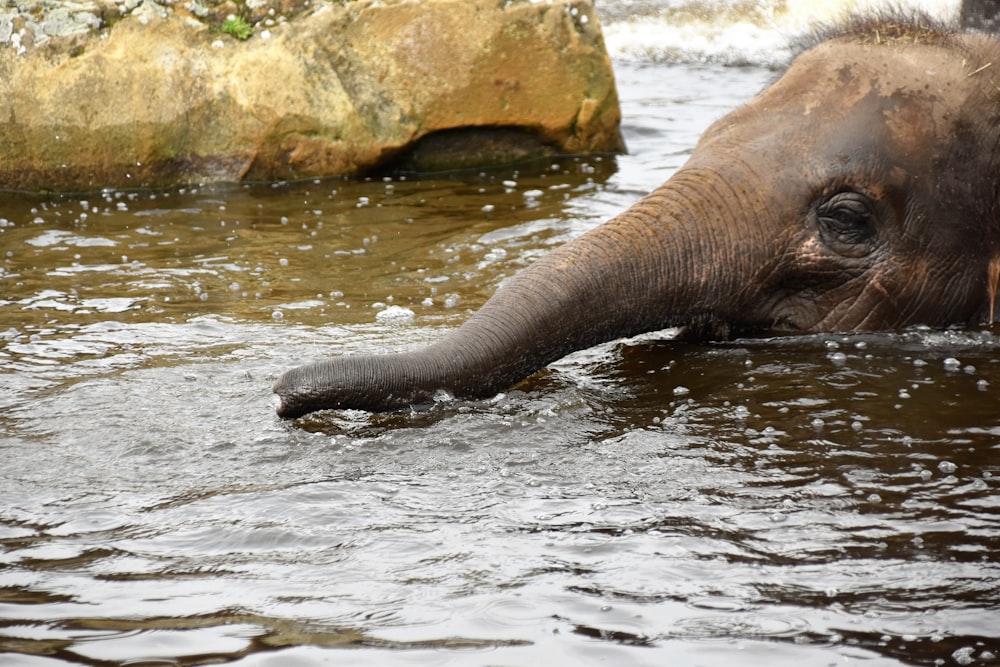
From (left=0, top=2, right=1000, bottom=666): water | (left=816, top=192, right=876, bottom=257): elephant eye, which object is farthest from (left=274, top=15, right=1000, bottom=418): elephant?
(left=0, top=2, right=1000, bottom=666): water

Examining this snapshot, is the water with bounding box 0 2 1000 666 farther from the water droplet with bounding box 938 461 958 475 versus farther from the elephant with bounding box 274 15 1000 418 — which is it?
the elephant with bounding box 274 15 1000 418

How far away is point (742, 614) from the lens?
332 centimetres

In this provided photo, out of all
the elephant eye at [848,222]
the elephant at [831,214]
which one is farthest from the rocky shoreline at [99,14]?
the elephant eye at [848,222]

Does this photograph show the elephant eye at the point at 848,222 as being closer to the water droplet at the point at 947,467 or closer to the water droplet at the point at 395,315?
the water droplet at the point at 947,467

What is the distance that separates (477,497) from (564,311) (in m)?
1.07

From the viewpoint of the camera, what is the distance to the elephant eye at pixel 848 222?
18.0ft

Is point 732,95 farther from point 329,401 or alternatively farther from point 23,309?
point 329,401

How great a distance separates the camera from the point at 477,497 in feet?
13.4

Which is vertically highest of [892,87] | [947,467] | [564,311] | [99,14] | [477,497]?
[99,14]

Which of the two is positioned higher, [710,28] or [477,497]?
[710,28]

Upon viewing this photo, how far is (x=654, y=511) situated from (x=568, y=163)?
21.1 ft

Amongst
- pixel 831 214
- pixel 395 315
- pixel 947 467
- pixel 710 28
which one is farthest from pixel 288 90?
pixel 710 28

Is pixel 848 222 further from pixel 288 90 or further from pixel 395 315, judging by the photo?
pixel 288 90

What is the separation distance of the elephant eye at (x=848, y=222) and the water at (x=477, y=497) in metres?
0.40
